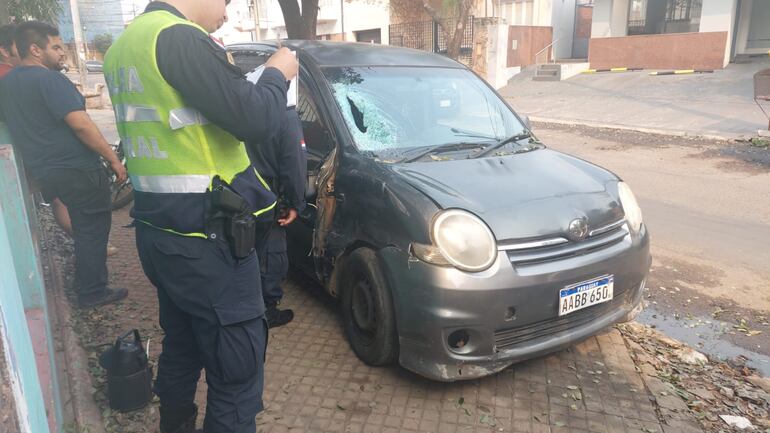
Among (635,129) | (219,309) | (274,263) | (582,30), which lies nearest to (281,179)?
(274,263)

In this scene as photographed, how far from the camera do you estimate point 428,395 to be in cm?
299

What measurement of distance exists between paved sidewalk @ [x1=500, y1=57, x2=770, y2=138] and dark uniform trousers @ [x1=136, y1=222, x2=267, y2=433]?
39.2ft

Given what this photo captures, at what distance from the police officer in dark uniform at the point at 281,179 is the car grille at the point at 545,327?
4.24 feet

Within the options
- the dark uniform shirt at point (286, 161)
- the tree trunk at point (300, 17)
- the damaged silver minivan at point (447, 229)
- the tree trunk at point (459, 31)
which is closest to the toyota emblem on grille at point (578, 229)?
the damaged silver minivan at point (447, 229)

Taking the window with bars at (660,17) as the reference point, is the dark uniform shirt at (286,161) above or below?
below

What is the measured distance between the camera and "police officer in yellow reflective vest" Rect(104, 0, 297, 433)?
1.81 metres

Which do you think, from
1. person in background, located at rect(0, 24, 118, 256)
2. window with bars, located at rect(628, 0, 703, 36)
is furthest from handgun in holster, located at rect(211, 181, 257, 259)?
window with bars, located at rect(628, 0, 703, 36)

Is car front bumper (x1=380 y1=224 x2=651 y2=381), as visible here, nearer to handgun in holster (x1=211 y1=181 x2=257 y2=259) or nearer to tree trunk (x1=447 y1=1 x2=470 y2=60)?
handgun in holster (x1=211 y1=181 x2=257 y2=259)

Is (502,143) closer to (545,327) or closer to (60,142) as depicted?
(545,327)

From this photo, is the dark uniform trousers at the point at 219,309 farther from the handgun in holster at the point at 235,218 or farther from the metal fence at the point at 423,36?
the metal fence at the point at 423,36

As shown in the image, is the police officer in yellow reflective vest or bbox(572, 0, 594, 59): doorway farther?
bbox(572, 0, 594, 59): doorway

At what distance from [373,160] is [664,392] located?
2.02m

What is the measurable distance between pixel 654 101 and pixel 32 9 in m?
14.9

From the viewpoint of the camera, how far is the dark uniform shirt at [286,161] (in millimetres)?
3080
